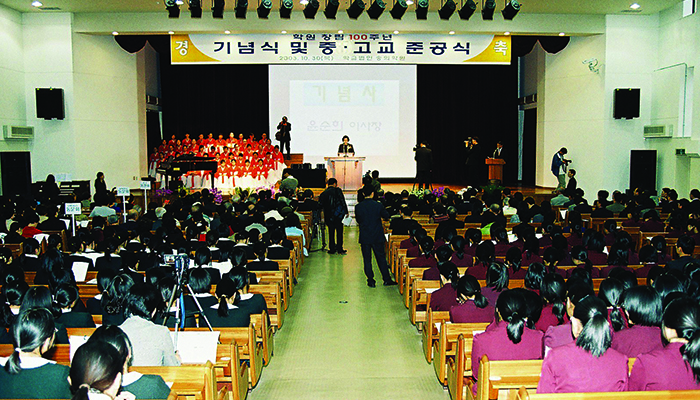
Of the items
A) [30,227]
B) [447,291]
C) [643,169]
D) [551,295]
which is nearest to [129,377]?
[551,295]

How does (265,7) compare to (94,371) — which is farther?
(265,7)

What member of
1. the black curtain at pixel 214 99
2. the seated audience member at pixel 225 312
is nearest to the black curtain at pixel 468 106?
the black curtain at pixel 214 99

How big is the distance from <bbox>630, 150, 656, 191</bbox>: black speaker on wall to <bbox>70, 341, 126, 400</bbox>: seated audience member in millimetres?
13578

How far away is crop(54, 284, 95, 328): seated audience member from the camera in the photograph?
3748mm

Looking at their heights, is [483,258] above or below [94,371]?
below

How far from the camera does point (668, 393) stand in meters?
2.46

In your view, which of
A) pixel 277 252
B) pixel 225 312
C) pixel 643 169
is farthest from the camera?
pixel 643 169

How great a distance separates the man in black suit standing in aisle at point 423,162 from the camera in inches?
548

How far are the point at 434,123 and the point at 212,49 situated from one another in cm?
771

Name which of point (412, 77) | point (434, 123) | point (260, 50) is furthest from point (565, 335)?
point (434, 123)

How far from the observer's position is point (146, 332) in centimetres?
307

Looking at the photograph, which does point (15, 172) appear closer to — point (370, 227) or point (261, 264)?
point (370, 227)

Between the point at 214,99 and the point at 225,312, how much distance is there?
49.7ft

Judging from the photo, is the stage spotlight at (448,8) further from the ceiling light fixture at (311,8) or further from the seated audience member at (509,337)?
the seated audience member at (509,337)
